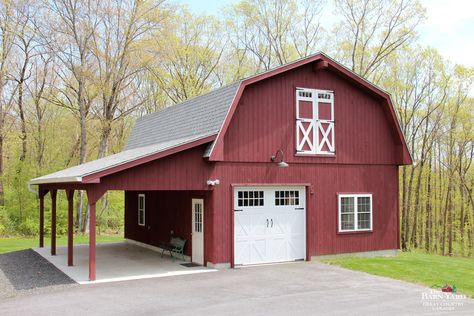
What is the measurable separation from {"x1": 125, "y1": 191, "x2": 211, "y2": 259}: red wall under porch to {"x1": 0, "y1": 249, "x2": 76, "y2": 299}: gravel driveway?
370 centimetres

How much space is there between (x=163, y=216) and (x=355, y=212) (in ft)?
20.7

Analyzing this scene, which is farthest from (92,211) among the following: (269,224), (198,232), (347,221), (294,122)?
(347,221)

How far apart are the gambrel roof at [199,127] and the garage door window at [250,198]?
141cm

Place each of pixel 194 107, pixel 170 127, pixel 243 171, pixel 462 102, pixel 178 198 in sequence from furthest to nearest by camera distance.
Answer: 1. pixel 462 102
2. pixel 170 127
3. pixel 194 107
4. pixel 178 198
5. pixel 243 171

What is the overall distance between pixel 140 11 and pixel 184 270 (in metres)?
17.2

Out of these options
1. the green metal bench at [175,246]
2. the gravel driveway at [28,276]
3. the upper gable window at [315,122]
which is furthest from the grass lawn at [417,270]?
the gravel driveway at [28,276]

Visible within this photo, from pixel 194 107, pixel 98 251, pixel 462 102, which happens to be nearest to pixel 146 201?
pixel 98 251

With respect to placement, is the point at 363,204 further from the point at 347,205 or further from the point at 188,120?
the point at 188,120

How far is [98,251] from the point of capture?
661 inches

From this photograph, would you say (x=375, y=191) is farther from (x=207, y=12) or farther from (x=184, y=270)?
(x=207, y=12)

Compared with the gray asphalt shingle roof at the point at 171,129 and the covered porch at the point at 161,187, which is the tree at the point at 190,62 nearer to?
the gray asphalt shingle roof at the point at 171,129

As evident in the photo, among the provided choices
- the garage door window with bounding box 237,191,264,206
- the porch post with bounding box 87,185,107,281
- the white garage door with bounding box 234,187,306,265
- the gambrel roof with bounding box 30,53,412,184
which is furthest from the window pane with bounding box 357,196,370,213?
the porch post with bounding box 87,185,107,281

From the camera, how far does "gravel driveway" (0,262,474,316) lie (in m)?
8.38

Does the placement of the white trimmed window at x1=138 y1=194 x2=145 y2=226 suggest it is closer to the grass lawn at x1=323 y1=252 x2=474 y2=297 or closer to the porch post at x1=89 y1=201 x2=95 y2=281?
the porch post at x1=89 y1=201 x2=95 y2=281
